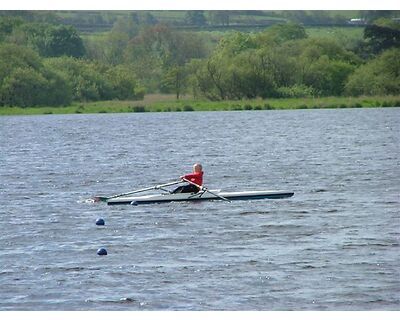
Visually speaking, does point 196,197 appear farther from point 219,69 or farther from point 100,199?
point 219,69

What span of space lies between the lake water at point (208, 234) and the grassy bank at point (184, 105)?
4028 cm

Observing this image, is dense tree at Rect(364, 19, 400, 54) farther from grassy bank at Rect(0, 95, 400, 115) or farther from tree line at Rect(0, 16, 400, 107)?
grassy bank at Rect(0, 95, 400, 115)

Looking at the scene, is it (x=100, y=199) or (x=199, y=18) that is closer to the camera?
(x=100, y=199)

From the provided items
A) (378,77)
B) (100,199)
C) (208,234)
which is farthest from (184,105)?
(208,234)

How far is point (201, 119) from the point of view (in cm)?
9075

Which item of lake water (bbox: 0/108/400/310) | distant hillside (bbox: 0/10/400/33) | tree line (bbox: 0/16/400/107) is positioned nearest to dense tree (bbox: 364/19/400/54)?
tree line (bbox: 0/16/400/107)

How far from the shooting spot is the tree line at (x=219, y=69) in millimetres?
92312

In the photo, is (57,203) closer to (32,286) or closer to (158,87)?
(32,286)

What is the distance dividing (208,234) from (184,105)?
74.2m

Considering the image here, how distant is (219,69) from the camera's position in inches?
3868

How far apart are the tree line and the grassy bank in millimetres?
601

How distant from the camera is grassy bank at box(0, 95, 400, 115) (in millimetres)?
97438

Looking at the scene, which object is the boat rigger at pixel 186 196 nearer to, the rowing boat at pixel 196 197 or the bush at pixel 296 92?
the rowing boat at pixel 196 197

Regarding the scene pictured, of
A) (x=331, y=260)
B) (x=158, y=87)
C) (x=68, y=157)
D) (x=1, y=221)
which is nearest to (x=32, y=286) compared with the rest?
(x=331, y=260)
